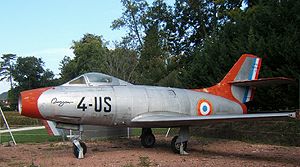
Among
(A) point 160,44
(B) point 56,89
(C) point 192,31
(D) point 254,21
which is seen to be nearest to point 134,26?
(A) point 160,44

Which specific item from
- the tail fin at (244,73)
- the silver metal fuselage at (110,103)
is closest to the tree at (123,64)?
the tail fin at (244,73)

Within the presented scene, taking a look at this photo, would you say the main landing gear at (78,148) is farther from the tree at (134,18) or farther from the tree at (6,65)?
the tree at (6,65)

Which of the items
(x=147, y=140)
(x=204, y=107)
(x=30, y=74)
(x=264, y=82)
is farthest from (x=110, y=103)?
(x=30, y=74)

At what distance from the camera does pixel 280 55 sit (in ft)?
53.9

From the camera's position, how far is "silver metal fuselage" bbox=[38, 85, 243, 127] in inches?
436

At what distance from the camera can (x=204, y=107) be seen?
14289 millimetres

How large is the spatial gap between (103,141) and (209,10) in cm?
2595

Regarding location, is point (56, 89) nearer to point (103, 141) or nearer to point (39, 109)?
point (39, 109)

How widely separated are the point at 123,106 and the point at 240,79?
5.84 metres

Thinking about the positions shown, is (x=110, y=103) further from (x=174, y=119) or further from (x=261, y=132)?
(x=261, y=132)

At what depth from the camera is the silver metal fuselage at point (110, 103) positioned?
11.1 meters

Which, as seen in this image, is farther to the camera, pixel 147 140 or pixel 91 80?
pixel 147 140

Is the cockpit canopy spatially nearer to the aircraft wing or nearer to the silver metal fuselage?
the silver metal fuselage

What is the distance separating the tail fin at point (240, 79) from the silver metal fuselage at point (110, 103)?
148cm
